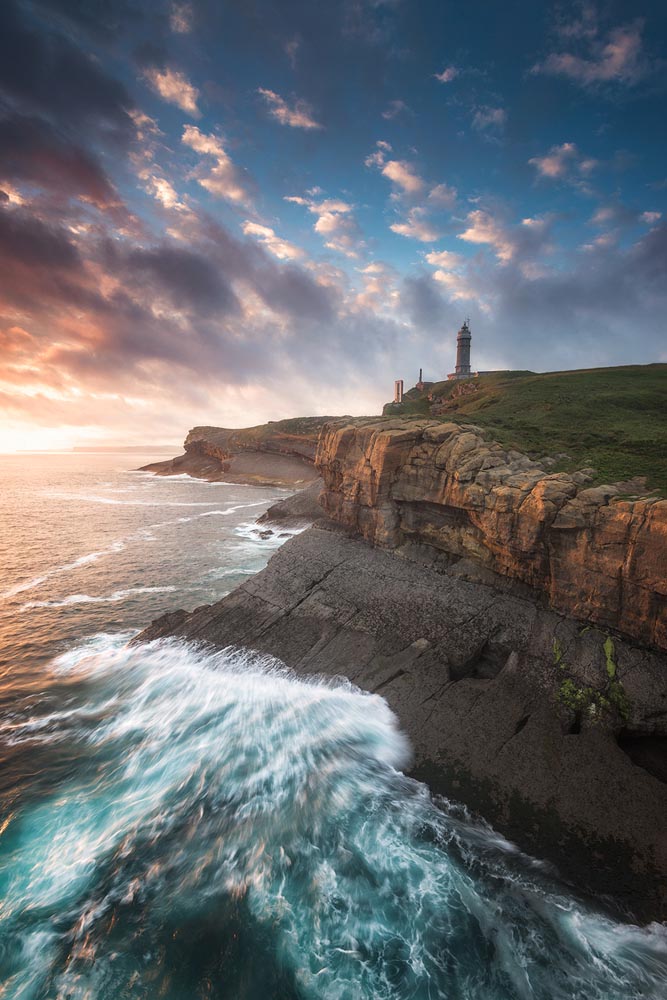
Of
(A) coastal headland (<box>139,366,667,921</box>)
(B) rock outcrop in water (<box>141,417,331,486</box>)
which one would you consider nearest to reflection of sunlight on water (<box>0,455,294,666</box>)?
(A) coastal headland (<box>139,366,667,921</box>)

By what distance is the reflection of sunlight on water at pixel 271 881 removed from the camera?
25.2 ft

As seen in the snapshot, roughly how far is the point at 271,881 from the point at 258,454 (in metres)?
98.5

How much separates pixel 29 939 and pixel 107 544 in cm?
3554

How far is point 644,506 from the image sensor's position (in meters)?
13.9

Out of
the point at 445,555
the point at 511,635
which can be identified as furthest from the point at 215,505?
the point at 511,635

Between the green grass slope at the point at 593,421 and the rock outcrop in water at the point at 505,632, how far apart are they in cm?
237

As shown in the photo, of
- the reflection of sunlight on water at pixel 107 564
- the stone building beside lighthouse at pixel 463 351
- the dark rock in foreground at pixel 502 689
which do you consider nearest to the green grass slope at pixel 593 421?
the dark rock in foreground at pixel 502 689

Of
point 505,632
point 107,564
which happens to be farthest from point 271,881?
point 107,564

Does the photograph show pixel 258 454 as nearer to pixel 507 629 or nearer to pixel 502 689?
pixel 507 629

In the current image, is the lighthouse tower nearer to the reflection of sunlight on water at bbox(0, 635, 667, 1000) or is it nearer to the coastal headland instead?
the coastal headland

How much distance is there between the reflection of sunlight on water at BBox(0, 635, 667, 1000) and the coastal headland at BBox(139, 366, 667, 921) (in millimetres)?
1421

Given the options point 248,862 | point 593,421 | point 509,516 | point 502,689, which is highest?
point 593,421

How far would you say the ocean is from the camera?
25.3ft

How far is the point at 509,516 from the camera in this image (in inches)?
680
